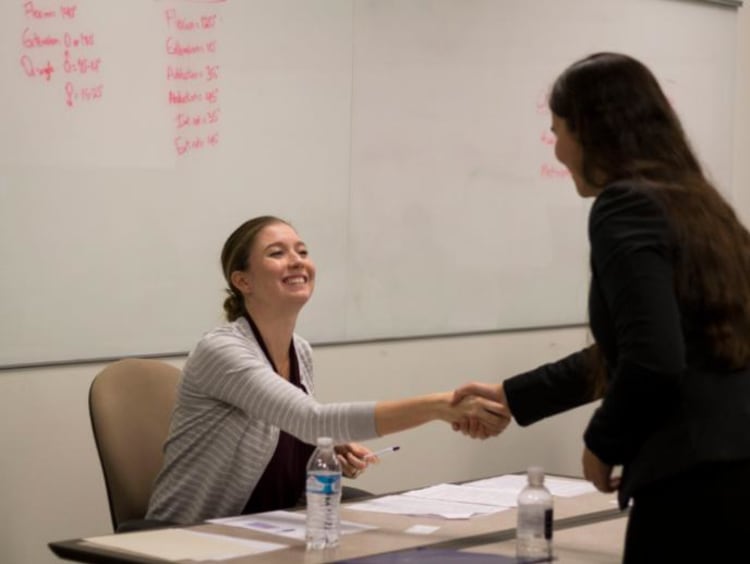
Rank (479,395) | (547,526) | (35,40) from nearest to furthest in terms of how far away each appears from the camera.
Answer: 1. (547,526)
2. (479,395)
3. (35,40)

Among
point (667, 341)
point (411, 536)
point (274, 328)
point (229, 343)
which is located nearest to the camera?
point (667, 341)

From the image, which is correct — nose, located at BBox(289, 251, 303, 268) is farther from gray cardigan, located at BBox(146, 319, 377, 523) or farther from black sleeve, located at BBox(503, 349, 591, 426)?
black sleeve, located at BBox(503, 349, 591, 426)

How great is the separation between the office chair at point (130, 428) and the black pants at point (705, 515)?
1.48 m

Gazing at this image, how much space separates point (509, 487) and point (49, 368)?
128 centimetres

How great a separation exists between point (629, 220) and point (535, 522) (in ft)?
2.62

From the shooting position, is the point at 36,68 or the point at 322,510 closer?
the point at 322,510

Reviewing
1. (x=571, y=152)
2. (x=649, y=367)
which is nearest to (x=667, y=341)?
(x=649, y=367)

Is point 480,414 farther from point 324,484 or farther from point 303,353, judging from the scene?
point 303,353

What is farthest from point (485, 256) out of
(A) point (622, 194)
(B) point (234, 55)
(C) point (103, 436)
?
(A) point (622, 194)

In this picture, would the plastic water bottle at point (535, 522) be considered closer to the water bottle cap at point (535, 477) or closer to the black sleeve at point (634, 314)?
the water bottle cap at point (535, 477)

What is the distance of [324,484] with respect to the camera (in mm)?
2561

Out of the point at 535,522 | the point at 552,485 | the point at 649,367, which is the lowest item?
the point at 552,485

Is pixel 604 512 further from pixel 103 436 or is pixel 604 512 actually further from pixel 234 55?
pixel 234 55

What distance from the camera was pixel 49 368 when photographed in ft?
11.8
